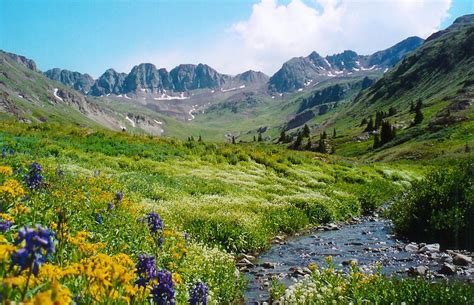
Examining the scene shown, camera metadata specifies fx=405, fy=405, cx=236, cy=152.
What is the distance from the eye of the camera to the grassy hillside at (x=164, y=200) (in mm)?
7371

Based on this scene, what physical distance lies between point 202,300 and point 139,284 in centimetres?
130

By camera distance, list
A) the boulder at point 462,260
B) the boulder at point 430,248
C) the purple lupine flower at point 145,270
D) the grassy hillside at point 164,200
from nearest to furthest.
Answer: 1. the purple lupine flower at point 145,270
2. the grassy hillside at point 164,200
3. the boulder at point 462,260
4. the boulder at point 430,248

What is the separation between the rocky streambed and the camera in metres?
13.5

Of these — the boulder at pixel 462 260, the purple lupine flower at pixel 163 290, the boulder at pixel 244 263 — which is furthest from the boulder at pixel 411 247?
the purple lupine flower at pixel 163 290

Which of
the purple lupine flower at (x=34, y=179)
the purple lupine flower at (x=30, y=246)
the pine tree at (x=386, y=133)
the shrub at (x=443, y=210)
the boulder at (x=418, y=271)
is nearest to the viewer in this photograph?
the purple lupine flower at (x=30, y=246)

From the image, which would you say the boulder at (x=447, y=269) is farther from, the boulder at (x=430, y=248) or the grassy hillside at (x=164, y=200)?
the grassy hillside at (x=164, y=200)

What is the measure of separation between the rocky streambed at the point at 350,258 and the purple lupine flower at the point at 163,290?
6573 millimetres

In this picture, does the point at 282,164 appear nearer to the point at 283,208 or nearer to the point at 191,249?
the point at 283,208

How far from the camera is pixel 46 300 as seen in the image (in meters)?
3.20

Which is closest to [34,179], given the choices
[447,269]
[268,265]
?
[268,265]

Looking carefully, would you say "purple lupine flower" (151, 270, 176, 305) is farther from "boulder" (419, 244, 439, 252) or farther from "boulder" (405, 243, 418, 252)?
"boulder" (405, 243, 418, 252)

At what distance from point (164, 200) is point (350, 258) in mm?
9928

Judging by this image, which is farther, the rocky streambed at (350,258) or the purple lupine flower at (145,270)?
the rocky streambed at (350,258)

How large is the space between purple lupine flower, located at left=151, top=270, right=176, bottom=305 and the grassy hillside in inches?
14.7
